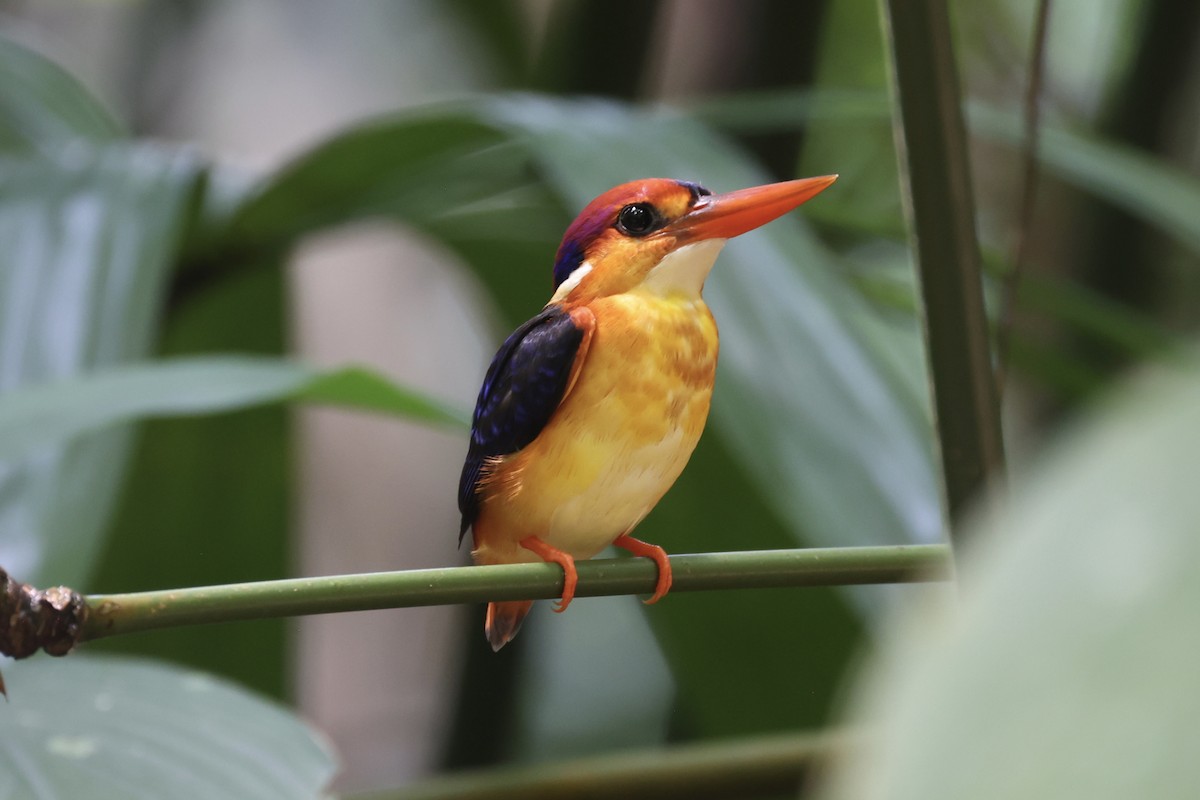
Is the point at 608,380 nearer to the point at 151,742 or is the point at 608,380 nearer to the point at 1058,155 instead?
the point at 151,742

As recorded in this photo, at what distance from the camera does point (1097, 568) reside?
0.07 m

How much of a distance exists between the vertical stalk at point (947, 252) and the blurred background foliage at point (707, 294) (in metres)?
0.25

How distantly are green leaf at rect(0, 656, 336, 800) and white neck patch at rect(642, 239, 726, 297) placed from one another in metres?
0.20

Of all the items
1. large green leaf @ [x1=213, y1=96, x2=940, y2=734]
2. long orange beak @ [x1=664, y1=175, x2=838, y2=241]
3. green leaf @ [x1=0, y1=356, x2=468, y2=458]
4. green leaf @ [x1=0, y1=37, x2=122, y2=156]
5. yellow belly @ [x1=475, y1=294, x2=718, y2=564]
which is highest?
green leaf @ [x1=0, y1=37, x2=122, y2=156]

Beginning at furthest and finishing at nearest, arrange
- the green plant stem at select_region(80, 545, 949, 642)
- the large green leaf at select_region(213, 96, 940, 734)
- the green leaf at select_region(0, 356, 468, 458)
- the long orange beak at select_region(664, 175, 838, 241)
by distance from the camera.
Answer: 1. the large green leaf at select_region(213, 96, 940, 734)
2. the green leaf at select_region(0, 356, 468, 458)
3. the long orange beak at select_region(664, 175, 838, 241)
4. the green plant stem at select_region(80, 545, 949, 642)

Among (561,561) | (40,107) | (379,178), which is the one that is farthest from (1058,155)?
(40,107)

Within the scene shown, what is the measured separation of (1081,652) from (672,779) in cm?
76

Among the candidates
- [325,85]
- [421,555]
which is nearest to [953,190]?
[421,555]

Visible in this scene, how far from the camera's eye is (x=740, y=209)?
408 millimetres

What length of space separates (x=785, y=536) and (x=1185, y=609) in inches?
28.4

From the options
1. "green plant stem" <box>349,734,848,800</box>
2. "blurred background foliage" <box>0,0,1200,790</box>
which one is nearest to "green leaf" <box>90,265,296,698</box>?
"blurred background foliage" <box>0,0,1200,790</box>

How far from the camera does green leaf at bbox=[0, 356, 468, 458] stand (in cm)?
55

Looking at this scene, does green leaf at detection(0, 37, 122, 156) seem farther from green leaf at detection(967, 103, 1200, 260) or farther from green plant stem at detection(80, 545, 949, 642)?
green plant stem at detection(80, 545, 949, 642)

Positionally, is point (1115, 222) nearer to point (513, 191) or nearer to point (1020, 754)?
point (513, 191)
